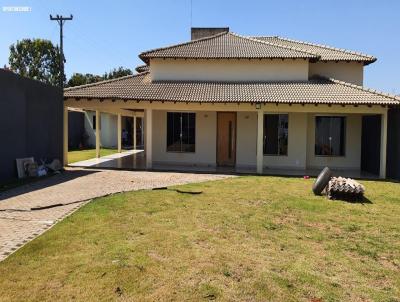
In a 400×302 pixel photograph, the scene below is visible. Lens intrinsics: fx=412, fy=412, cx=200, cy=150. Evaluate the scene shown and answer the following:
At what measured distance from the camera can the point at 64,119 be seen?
60.8 feet

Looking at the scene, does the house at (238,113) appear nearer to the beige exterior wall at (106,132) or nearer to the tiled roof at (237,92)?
the tiled roof at (237,92)

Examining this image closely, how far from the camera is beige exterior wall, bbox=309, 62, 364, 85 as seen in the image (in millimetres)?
21688

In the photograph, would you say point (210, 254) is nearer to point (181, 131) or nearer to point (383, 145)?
point (383, 145)

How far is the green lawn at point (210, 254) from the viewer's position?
5086mm

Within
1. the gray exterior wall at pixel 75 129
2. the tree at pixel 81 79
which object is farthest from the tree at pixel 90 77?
the gray exterior wall at pixel 75 129

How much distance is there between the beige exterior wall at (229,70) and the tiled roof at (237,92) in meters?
0.53

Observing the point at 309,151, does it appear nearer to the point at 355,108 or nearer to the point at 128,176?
the point at 355,108

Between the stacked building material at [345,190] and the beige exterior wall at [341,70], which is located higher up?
the beige exterior wall at [341,70]

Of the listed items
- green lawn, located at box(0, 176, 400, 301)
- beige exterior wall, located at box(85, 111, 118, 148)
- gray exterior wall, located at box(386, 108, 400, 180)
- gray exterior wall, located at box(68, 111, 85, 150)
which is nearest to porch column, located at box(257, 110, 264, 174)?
gray exterior wall, located at box(386, 108, 400, 180)

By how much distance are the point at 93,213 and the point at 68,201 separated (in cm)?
174

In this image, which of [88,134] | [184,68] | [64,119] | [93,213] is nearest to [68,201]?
[93,213]

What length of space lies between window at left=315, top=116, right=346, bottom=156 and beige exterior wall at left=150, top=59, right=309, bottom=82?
2338 millimetres

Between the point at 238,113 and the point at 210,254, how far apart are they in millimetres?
14055

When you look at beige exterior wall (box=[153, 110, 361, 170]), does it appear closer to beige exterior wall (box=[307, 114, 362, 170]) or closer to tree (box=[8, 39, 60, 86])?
beige exterior wall (box=[307, 114, 362, 170])
